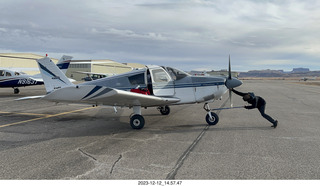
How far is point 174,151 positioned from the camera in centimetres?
496

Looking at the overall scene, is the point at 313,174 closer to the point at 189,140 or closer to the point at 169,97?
the point at 189,140

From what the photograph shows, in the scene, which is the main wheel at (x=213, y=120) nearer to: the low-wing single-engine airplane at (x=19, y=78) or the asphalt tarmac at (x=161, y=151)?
the asphalt tarmac at (x=161, y=151)

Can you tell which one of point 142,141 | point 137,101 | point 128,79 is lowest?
point 142,141

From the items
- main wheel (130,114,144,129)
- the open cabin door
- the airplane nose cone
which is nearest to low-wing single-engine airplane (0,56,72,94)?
the open cabin door

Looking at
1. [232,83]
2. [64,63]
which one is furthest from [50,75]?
[64,63]

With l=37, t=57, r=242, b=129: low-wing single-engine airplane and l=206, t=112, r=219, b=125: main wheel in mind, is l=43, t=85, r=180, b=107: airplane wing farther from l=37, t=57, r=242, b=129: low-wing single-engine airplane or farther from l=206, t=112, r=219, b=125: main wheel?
l=206, t=112, r=219, b=125: main wheel

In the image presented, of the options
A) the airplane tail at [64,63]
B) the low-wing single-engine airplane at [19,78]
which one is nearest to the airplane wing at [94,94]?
the airplane tail at [64,63]

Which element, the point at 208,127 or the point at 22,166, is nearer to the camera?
the point at 22,166

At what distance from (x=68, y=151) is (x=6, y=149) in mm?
1607

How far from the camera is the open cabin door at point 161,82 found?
7754mm

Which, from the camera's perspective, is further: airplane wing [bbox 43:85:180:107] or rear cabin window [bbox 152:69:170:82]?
rear cabin window [bbox 152:69:170:82]

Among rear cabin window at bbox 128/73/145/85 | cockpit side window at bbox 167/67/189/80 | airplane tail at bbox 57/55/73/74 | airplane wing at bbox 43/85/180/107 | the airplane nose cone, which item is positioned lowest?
airplane wing at bbox 43/85/180/107

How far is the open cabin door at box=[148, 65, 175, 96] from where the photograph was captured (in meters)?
7.75
